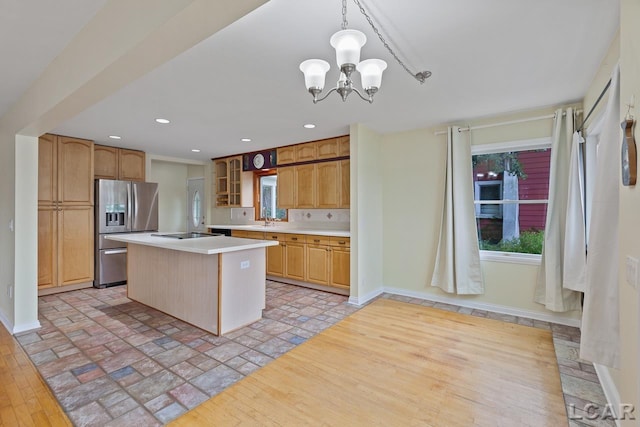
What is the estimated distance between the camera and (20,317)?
3.05 m

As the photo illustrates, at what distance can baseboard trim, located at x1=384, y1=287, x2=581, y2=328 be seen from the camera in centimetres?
328

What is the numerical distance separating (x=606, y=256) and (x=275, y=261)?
13.9ft

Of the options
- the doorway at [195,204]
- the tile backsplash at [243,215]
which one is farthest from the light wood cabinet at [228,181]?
the doorway at [195,204]

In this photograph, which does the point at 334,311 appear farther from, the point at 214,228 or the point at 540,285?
the point at 214,228

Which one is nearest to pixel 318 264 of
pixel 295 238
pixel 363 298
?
pixel 295 238

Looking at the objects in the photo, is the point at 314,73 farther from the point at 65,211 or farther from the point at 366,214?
the point at 65,211

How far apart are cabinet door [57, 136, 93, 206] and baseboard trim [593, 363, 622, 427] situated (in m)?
6.26

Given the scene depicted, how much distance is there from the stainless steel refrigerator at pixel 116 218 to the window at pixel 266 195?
1.91m

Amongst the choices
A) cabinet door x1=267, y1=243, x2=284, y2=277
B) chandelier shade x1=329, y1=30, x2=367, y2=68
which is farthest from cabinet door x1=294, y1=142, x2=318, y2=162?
chandelier shade x1=329, y1=30, x2=367, y2=68

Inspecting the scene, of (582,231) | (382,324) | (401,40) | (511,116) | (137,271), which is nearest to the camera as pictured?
(401,40)

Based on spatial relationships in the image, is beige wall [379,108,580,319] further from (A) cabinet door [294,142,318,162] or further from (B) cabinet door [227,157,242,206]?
(B) cabinet door [227,157,242,206]

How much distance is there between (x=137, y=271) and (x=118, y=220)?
4.92 ft

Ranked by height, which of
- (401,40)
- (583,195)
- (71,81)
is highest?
(401,40)

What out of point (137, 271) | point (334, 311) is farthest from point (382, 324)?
point (137, 271)
